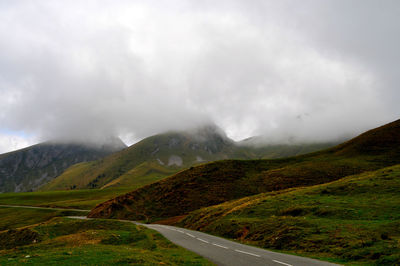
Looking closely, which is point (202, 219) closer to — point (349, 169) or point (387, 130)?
point (349, 169)

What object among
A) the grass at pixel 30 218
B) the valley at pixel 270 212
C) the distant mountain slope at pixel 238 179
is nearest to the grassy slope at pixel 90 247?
the valley at pixel 270 212

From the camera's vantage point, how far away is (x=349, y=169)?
80562 millimetres

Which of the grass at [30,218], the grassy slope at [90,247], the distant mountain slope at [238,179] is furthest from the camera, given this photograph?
the grass at [30,218]

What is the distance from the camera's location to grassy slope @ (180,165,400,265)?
73.7 feet

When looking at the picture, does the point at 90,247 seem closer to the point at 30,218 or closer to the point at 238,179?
the point at 238,179

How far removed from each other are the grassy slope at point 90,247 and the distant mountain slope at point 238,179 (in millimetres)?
27243

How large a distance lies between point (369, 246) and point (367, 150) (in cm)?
8807

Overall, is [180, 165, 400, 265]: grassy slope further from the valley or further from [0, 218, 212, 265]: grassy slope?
[0, 218, 212, 265]: grassy slope

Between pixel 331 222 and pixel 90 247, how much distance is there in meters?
27.1

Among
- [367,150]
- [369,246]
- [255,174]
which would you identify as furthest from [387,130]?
[369,246]

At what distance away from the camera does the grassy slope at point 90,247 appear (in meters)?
19.6

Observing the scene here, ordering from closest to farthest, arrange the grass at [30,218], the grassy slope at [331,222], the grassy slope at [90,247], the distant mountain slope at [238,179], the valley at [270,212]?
the grassy slope at [90,247] < the grassy slope at [331,222] < the valley at [270,212] < the distant mountain slope at [238,179] < the grass at [30,218]

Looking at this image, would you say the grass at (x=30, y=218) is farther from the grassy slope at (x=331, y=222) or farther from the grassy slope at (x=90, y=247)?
the grassy slope at (x=331, y=222)

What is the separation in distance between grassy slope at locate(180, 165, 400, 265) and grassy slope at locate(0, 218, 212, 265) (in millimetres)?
11028
